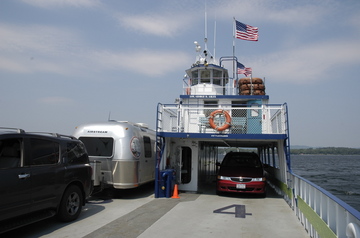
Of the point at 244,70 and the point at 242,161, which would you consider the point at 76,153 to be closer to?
the point at 242,161

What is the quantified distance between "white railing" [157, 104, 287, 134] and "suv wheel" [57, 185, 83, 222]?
448 cm

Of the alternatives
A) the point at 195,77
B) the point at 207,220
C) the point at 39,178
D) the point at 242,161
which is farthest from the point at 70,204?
the point at 195,77

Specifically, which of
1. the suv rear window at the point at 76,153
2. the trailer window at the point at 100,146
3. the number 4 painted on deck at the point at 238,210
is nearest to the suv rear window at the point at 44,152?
the suv rear window at the point at 76,153

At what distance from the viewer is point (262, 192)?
10664 mm

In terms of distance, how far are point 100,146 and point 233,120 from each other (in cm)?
527

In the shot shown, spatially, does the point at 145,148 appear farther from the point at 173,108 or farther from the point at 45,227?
the point at 45,227

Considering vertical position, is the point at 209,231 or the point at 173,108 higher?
the point at 173,108

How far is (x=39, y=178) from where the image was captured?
5.71 metres

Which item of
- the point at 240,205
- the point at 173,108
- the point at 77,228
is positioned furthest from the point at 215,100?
the point at 77,228

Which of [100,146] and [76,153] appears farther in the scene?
[100,146]

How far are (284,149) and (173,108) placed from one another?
426 centimetres

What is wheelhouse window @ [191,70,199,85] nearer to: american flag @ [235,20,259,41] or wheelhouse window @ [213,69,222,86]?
wheelhouse window @ [213,69,222,86]

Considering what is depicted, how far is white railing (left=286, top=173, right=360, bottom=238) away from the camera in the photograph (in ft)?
11.2

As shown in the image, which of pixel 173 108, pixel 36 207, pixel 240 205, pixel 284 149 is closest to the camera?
pixel 36 207
